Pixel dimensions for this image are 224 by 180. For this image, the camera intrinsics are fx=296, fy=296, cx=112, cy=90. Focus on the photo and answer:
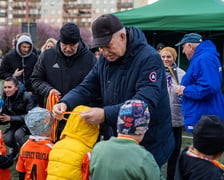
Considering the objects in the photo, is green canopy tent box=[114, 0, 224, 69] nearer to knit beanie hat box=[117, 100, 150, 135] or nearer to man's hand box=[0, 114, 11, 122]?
man's hand box=[0, 114, 11, 122]

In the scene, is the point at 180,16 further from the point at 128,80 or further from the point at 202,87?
the point at 128,80

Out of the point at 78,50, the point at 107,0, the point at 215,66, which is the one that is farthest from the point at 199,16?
the point at 107,0

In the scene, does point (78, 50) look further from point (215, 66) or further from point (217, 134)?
point (217, 134)

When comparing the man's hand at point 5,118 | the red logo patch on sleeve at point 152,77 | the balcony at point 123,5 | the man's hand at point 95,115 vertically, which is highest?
the balcony at point 123,5

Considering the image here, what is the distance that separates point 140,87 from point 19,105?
274 centimetres

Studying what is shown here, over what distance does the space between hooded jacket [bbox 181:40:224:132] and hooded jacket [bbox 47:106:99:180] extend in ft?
4.85

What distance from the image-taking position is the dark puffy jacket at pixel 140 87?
2113 millimetres

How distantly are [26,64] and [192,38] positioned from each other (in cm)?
276

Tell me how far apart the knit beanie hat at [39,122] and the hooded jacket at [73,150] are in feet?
1.26

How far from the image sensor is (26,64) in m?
4.94

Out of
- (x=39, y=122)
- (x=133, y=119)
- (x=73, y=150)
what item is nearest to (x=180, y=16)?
(x=39, y=122)

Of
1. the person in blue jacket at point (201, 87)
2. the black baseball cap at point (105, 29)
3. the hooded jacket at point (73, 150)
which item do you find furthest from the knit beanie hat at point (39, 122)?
the person in blue jacket at point (201, 87)

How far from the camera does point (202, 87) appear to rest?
3.28 m

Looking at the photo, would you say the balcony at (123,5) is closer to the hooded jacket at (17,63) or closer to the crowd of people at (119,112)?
the hooded jacket at (17,63)
